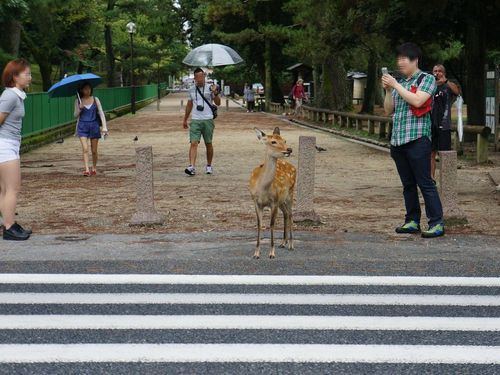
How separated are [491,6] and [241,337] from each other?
1793cm

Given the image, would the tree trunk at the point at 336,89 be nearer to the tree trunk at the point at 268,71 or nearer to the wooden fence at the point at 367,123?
the wooden fence at the point at 367,123

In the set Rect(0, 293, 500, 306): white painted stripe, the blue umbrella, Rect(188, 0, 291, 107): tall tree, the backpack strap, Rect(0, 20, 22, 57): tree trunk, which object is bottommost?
Rect(0, 293, 500, 306): white painted stripe

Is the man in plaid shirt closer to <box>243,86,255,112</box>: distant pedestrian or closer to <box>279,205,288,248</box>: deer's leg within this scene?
<box>279,205,288,248</box>: deer's leg

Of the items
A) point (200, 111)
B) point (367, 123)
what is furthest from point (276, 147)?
point (367, 123)

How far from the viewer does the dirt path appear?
9.38m

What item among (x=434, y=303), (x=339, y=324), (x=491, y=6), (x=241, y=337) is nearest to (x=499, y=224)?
(x=434, y=303)

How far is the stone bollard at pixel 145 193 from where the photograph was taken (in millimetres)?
8984

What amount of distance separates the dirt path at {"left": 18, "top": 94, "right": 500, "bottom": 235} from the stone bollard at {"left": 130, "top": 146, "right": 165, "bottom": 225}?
152 millimetres

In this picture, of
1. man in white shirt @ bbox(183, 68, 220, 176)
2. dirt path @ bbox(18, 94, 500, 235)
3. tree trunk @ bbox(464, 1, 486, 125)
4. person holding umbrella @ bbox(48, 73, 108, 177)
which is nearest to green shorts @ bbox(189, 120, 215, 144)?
man in white shirt @ bbox(183, 68, 220, 176)

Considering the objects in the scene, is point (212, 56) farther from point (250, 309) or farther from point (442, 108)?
point (250, 309)

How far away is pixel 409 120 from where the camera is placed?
789 cm

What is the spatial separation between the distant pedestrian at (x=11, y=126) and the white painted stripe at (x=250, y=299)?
7.57 ft

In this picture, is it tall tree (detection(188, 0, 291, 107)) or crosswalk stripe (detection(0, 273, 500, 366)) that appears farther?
tall tree (detection(188, 0, 291, 107))

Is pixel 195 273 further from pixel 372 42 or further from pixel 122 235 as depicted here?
pixel 372 42
